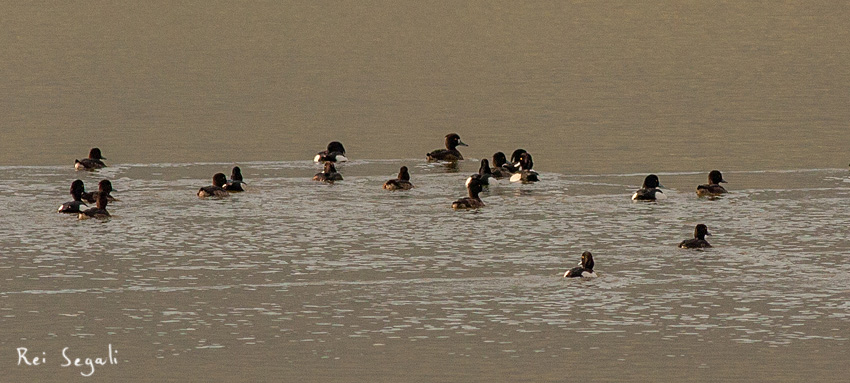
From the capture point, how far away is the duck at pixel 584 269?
26.0 meters

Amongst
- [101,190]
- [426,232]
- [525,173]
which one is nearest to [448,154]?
[525,173]

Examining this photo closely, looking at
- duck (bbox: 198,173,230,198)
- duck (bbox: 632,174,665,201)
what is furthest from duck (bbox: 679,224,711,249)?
duck (bbox: 198,173,230,198)

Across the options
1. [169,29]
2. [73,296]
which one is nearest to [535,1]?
A: [169,29]

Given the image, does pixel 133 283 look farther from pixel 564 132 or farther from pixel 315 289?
pixel 564 132

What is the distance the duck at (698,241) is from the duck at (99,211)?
11480mm

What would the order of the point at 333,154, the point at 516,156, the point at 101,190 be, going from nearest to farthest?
1. the point at 101,190
2. the point at 516,156
3. the point at 333,154

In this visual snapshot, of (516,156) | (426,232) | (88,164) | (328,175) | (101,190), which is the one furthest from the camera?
(516,156)

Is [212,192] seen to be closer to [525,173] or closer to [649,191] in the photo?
[525,173]

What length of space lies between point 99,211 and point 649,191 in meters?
11.6

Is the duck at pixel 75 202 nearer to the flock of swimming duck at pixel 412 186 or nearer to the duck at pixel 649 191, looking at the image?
the flock of swimming duck at pixel 412 186

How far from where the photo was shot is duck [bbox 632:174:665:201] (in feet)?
116

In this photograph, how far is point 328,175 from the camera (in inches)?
1512

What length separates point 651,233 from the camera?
102 feet

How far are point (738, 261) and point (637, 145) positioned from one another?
66.5ft
